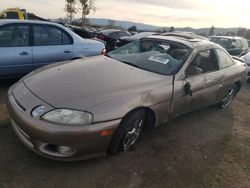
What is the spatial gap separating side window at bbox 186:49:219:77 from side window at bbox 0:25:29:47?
3246 mm

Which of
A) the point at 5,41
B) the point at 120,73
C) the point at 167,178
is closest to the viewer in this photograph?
the point at 167,178

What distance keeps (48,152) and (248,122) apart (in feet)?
12.9

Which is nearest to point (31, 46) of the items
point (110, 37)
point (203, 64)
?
point (203, 64)

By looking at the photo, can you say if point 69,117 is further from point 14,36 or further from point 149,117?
point 14,36


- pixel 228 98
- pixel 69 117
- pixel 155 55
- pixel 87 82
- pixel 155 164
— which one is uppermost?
pixel 155 55

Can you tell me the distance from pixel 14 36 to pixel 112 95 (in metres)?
3.05

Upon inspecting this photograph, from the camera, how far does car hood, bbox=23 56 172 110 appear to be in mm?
2645

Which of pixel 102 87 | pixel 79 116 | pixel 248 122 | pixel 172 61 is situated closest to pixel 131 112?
pixel 102 87

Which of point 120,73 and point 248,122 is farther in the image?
point 248,122

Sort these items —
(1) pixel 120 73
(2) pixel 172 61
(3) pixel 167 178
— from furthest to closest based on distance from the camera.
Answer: (2) pixel 172 61 → (1) pixel 120 73 → (3) pixel 167 178

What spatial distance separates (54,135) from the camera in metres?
2.43

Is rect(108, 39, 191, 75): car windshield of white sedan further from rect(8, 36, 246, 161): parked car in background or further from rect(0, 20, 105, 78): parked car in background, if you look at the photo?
rect(0, 20, 105, 78): parked car in background

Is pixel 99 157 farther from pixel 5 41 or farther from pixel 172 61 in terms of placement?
pixel 5 41

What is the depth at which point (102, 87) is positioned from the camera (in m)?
2.87
